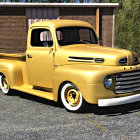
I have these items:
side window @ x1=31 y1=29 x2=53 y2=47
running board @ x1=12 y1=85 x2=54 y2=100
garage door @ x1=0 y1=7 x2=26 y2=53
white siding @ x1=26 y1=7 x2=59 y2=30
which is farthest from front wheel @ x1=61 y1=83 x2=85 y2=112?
white siding @ x1=26 y1=7 x2=59 y2=30

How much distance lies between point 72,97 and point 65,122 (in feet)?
2.23

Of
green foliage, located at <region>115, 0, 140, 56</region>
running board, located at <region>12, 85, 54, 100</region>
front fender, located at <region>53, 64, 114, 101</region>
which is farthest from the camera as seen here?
green foliage, located at <region>115, 0, 140, 56</region>

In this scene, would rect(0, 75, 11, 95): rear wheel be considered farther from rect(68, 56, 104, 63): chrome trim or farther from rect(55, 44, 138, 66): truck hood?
rect(68, 56, 104, 63): chrome trim

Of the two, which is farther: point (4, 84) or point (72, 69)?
point (4, 84)

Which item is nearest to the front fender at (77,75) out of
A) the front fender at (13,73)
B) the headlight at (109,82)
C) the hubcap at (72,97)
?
the headlight at (109,82)

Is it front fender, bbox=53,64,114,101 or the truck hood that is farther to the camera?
the truck hood

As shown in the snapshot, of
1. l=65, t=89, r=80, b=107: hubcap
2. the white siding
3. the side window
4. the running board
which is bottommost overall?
the running board

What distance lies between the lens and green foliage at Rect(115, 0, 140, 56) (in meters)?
15.7

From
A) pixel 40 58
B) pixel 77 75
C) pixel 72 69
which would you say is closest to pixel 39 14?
pixel 40 58

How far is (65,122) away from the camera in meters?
4.83

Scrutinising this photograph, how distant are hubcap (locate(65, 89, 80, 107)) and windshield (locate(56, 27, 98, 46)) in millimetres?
1208

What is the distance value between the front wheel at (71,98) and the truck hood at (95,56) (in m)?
0.60

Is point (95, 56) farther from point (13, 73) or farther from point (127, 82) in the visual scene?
point (13, 73)

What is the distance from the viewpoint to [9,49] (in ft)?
41.3
